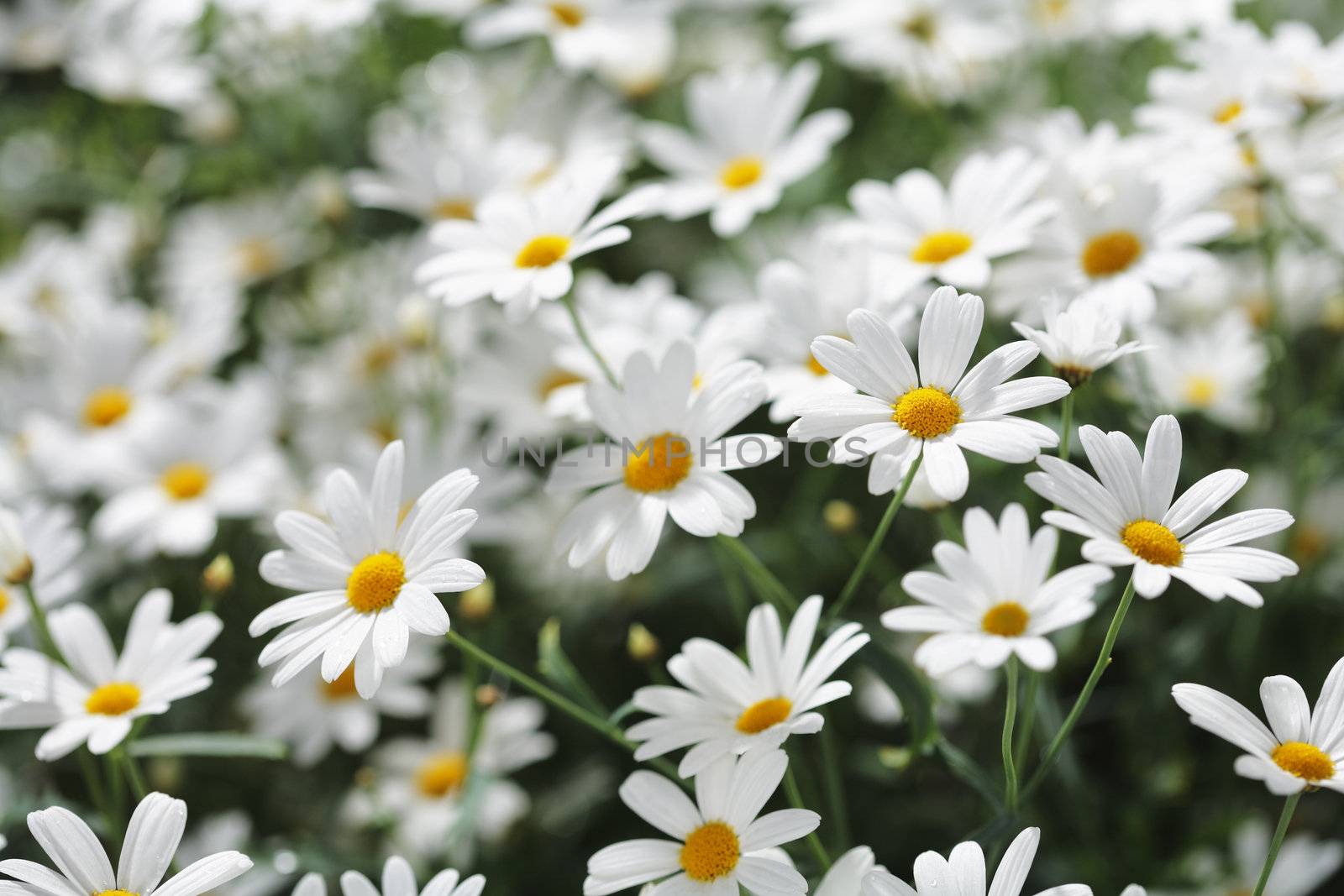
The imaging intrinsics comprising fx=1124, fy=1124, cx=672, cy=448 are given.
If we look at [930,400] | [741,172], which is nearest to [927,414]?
[930,400]

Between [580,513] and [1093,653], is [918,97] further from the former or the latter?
[580,513]

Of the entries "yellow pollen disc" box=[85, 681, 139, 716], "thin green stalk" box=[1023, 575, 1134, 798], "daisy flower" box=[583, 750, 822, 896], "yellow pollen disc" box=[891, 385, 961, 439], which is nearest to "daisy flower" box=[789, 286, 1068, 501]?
"yellow pollen disc" box=[891, 385, 961, 439]

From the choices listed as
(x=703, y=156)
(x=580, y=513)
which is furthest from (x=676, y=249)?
(x=580, y=513)

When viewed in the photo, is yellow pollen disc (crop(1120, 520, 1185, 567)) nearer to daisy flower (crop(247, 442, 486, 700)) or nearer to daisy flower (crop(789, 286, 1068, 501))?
daisy flower (crop(789, 286, 1068, 501))

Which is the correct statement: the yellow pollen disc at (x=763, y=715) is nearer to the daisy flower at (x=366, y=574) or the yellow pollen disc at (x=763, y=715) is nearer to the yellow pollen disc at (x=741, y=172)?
the daisy flower at (x=366, y=574)

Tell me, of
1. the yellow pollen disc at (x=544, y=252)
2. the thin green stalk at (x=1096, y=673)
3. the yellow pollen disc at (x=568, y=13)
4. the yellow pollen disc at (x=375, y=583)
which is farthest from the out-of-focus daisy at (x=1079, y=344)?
the yellow pollen disc at (x=568, y=13)

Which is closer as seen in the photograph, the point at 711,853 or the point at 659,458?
the point at 711,853

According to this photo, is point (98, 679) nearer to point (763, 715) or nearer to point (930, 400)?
point (763, 715)

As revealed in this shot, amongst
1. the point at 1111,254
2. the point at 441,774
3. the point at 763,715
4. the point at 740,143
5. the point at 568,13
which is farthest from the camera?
the point at 568,13
